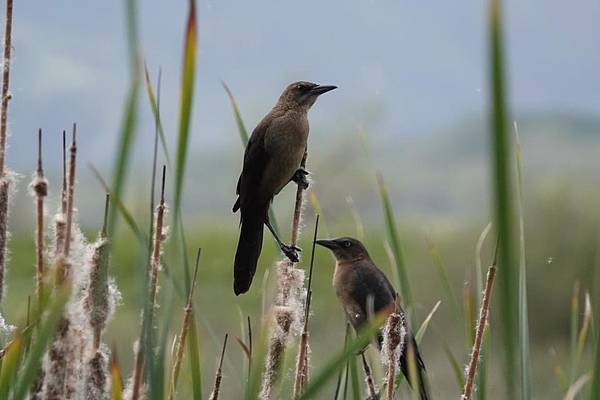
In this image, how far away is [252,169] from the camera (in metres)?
2.44

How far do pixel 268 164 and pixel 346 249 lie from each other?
1.09 meters

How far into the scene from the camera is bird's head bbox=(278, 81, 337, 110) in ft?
8.66

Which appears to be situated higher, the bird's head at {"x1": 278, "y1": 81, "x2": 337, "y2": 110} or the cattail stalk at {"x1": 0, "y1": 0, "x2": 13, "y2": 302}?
the bird's head at {"x1": 278, "y1": 81, "x2": 337, "y2": 110}

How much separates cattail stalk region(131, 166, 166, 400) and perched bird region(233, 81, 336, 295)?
68 cm

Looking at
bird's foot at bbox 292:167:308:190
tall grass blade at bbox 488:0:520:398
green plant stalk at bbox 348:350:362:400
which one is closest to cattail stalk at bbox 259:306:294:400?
green plant stalk at bbox 348:350:362:400

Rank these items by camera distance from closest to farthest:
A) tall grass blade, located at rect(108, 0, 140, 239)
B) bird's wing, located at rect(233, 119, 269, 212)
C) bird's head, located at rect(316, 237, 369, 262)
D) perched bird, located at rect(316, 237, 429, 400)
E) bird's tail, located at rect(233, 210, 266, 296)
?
tall grass blade, located at rect(108, 0, 140, 239), bird's tail, located at rect(233, 210, 266, 296), bird's wing, located at rect(233, 119, 269, 212), perched bird, located at rect(316, 237, 429, 400), bird's head, located at rect(316, 237, 369, 262)

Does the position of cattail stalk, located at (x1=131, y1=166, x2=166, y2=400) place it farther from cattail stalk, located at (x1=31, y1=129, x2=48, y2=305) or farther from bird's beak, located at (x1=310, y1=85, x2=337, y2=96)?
bird's beak, located at (x1=310, y1=85, x2=337, y2=96)

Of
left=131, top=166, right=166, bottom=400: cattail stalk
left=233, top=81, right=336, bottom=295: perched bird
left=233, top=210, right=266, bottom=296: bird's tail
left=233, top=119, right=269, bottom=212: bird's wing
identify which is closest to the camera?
left=131, top=166, right=166, bottom=400: cattail stalk

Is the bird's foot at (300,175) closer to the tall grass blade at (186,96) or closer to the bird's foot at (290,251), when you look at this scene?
the bird's foot at (290,251)

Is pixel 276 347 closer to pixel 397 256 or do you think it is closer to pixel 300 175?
pixel 397 256

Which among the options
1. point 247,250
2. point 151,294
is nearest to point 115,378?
point 151,294

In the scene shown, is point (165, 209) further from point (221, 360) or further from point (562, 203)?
point (562, 203)

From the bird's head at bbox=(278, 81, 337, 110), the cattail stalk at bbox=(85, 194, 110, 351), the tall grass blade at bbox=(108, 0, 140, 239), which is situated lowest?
the cattail stalk at bbox=(85, 194, 110, 351)

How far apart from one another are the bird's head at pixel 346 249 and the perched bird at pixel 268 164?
2.88ft
